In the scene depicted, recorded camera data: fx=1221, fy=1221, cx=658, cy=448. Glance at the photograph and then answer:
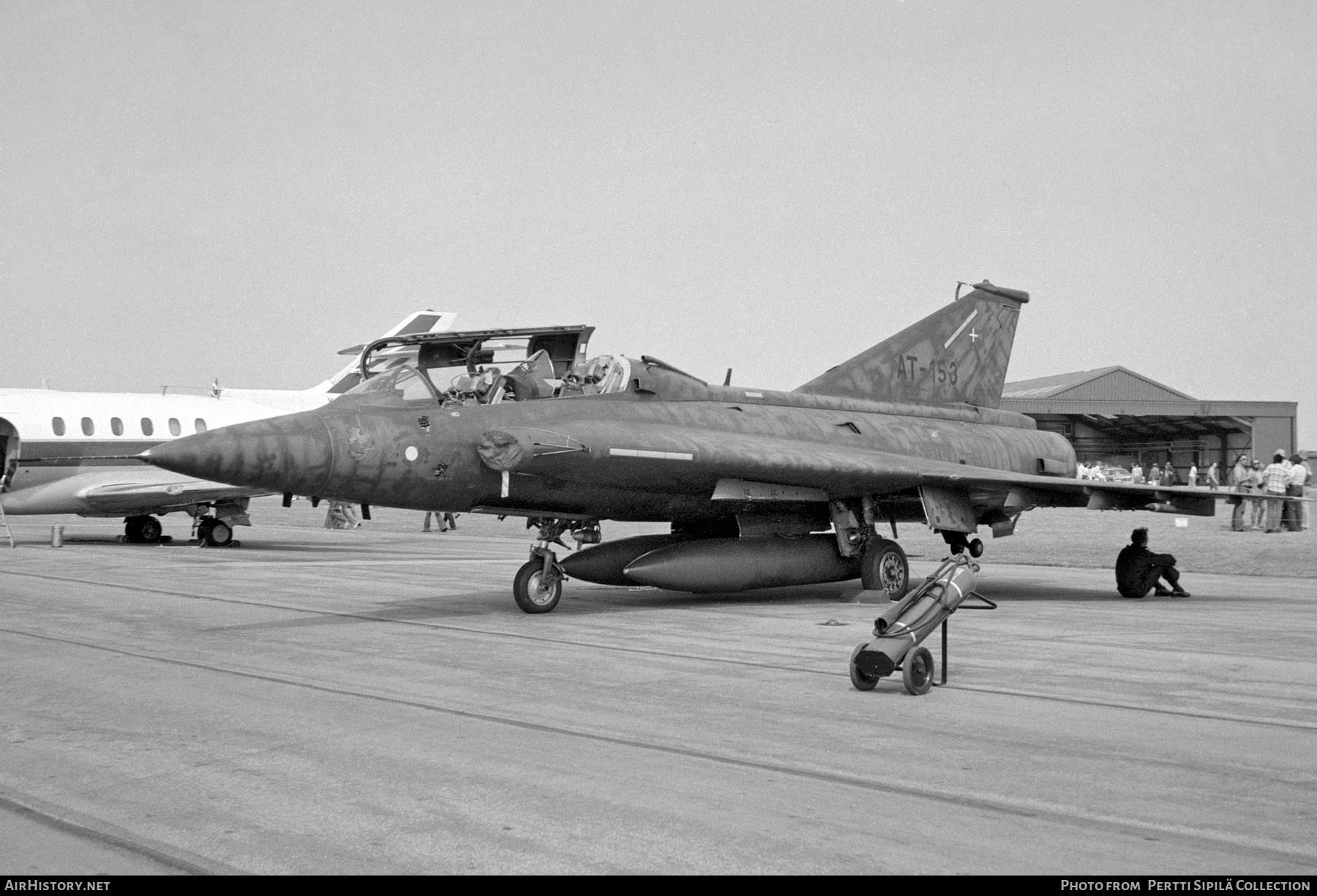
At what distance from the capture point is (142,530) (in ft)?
86.6

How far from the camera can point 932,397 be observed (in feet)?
58.9

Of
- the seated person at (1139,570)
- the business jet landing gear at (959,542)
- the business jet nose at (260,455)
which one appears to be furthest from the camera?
the business jet landing gear at (959,542)

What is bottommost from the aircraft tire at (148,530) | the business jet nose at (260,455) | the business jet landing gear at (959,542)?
the aircraft tire at (148,530)

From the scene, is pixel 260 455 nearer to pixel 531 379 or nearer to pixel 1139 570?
pixel 531 379

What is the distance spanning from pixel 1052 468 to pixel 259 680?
13.3 meters

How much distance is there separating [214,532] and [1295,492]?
2353 cm

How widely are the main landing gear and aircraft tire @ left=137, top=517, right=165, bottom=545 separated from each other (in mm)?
16291

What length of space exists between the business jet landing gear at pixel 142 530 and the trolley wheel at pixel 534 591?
16.7 m

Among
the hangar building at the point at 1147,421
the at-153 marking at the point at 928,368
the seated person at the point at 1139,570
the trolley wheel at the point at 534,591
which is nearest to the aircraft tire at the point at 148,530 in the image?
the trolley wheel at the point at 534,591

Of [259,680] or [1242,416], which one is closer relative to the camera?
[259,680]

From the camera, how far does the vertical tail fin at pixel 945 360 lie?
1722 centimetres

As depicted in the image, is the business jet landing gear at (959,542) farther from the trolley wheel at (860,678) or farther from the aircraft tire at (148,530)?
the aircraft tire at (148,530)
